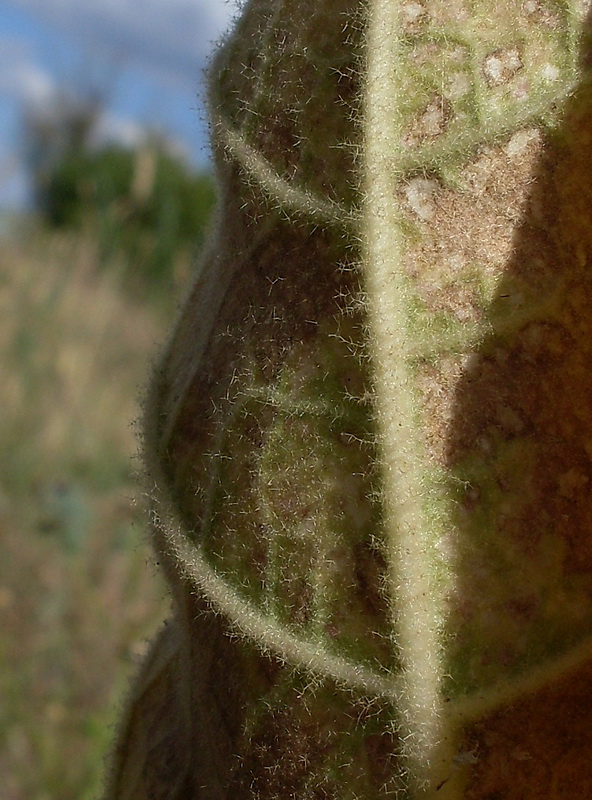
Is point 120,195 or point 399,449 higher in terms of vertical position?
point 120,195

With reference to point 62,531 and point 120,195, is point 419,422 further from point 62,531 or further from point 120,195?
point 120,195

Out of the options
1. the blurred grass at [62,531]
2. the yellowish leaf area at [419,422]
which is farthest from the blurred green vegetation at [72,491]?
the yellowish leaf area at [419,422]

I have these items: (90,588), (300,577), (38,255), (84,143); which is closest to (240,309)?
(300,577)

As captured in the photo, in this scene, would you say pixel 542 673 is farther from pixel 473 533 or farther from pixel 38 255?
pixel 38 255

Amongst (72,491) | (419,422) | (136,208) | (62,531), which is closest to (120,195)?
(136,208)

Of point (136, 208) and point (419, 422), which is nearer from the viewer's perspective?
point (419, 422)

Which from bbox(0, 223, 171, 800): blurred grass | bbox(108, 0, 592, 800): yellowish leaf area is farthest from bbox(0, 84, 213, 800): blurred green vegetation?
bbox(108, 0, 592, 800): yellowish leaf area

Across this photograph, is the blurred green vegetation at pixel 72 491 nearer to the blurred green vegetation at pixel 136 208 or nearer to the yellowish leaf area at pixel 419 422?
the blurred green vegetation at pixel 136 208

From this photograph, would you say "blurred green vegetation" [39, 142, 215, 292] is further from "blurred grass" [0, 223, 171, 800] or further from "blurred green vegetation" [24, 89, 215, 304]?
"blurred grass" [0, 223, 171, 800]
